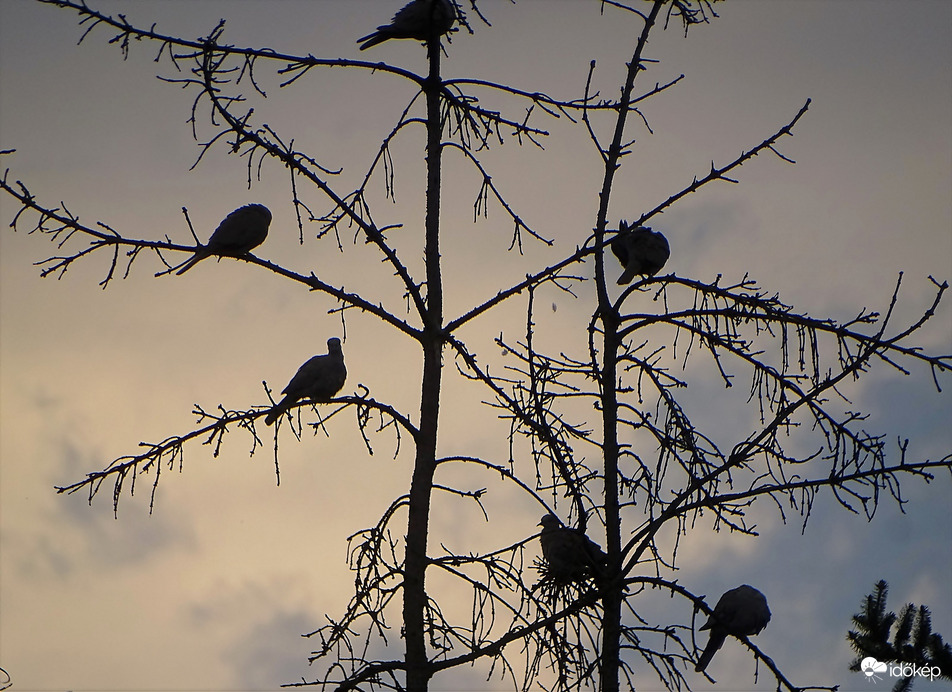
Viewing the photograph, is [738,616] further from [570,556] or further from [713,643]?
[570,556]

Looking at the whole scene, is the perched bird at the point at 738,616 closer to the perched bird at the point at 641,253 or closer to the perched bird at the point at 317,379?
the perched bird at the point at 641,253

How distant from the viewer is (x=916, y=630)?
9.75 m

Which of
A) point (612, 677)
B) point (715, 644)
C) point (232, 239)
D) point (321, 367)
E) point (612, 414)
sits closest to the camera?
point (612, 677)

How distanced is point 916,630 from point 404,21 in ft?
23.9

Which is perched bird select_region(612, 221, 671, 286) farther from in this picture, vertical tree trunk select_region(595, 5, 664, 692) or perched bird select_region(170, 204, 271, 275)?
perched bird select_region(170, 204, 271, 275)

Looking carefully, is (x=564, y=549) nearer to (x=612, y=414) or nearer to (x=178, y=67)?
(x=612, y=414)

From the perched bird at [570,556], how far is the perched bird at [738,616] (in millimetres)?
1028

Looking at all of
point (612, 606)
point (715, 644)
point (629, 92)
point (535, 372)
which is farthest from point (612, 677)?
point (629, 92)

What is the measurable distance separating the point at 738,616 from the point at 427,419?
237 centimetres

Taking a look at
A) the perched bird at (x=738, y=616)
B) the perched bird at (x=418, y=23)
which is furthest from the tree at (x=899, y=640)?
the perched bird at (x=418, y=23)

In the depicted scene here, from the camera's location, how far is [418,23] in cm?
637

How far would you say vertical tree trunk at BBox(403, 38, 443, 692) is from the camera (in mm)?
5348

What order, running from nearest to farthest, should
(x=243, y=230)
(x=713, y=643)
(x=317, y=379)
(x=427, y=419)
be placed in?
(x=427, y=419), (x=713, y=643), (x=243, y=230), (x=317, y=379)

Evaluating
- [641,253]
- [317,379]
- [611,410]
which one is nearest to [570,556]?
[611,410]
